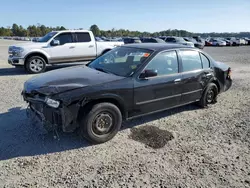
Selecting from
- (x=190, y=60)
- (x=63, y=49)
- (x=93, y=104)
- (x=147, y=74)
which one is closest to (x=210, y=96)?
(x=190, y=60)

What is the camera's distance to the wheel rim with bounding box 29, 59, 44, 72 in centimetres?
928

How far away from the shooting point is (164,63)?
4453mm

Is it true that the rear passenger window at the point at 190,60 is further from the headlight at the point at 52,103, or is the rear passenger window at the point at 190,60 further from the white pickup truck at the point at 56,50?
the white pickup truck at the point at 56,50

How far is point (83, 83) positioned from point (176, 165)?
6.31 feet

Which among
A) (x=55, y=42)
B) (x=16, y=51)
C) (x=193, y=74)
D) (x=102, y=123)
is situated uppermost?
(x=55, y=42)

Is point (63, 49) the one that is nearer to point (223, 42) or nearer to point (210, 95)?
point (210, 95)

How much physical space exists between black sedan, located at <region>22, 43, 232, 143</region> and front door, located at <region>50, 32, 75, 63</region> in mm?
5422

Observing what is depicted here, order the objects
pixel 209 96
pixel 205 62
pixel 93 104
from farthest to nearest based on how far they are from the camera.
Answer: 1. pixel 209 96
2. pixel 205 62
3. pixel 93 104

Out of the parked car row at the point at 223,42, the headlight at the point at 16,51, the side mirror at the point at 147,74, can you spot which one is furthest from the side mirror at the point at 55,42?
the parked car row at the point at 223,42

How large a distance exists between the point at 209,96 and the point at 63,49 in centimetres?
684

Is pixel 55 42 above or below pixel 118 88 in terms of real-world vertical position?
above

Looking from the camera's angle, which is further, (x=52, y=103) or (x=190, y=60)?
Result: (x=190, y=60)

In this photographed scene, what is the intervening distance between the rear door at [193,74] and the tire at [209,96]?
0.17 meters

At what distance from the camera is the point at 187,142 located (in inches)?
152
